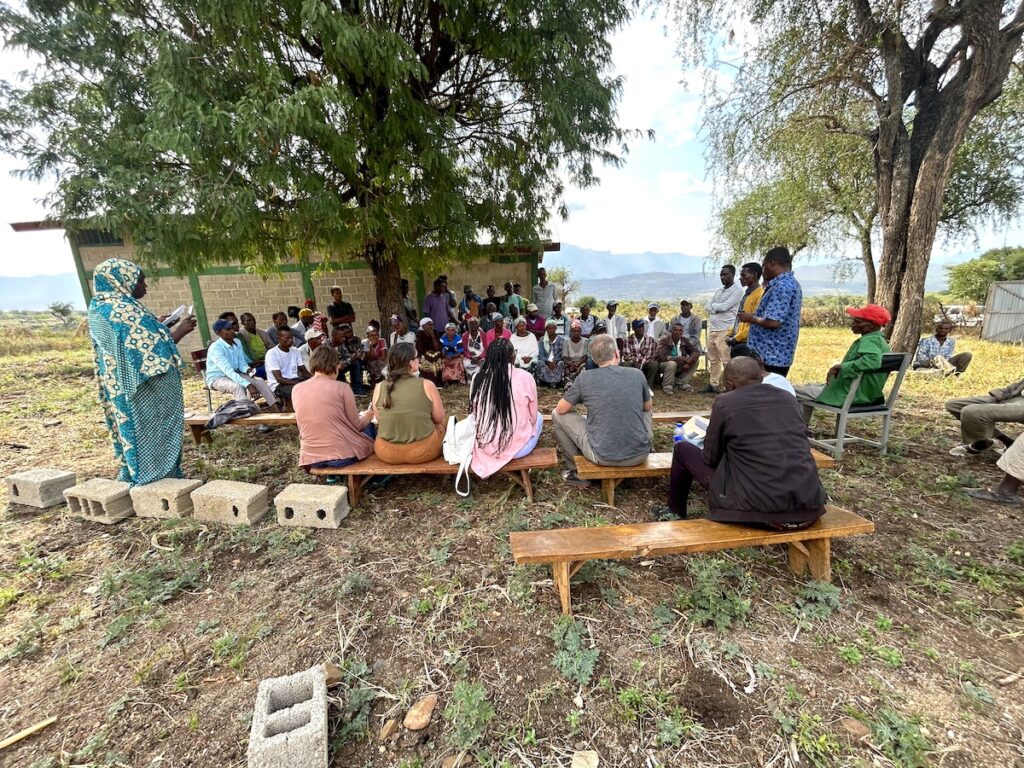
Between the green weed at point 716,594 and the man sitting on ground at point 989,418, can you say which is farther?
the man sitting on ground at point 989,418

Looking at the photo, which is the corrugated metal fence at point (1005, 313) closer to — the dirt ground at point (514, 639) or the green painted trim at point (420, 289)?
the dirt ground at point (514, 639)

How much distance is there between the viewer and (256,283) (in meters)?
10.1

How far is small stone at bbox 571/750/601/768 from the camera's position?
174 cm

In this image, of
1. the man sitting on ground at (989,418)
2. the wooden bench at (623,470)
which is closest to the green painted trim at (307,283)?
the wooden bench at (623,470)

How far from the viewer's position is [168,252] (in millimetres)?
5102

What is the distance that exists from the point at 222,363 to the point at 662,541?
5.68 metres

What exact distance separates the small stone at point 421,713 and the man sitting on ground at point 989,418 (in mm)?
5413

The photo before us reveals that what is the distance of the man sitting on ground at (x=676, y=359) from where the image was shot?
725 centimetres

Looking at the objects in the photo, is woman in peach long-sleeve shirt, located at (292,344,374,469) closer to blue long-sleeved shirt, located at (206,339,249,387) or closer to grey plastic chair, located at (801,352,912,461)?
blue long-sleeved shirt, located at (206,339,249,387)

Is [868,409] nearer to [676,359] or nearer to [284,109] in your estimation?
[676,359]

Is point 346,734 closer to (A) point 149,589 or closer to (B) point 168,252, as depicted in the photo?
(A) point 149,589

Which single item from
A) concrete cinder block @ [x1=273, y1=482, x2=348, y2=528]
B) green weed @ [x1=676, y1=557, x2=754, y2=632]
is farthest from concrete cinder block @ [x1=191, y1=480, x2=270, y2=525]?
green weed @ [x1=676, y1=557, x2=754, y2=632]

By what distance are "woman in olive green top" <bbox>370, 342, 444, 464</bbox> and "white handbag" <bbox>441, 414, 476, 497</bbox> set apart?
0.36 ft

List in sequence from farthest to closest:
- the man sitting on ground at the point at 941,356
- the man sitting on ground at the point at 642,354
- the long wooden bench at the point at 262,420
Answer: the man sitting on ground at the point at 941,356
the man sitting on ground at the point at 642,354
the long wooden bench at the point at 262,420
